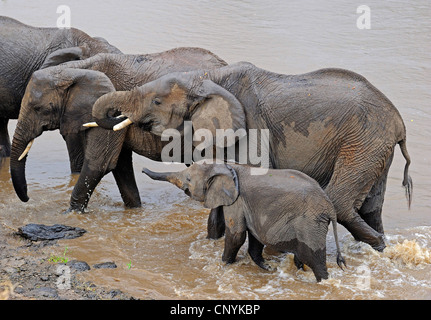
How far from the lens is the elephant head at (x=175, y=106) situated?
7559 millimetres

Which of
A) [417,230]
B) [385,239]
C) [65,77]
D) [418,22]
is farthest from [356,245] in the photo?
[418,22]

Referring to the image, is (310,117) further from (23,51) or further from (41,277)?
(23,51)

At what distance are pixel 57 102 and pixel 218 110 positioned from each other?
5.89ft

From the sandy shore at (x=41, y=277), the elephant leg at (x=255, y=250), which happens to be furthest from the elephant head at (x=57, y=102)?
the elephant leg at (x=255, y=250)

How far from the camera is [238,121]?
24.7 feet

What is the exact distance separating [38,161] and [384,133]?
4.96 metres

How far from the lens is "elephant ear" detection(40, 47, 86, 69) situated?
31.3 ft

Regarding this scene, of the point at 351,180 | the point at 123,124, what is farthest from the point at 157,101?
the point at 351,180

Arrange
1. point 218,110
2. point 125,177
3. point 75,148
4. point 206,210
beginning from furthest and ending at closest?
point 75,148, point 206,210, point 125,177, point 218,110

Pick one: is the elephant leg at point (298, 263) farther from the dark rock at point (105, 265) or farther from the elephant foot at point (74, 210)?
the elephant foot at point (74, 210)

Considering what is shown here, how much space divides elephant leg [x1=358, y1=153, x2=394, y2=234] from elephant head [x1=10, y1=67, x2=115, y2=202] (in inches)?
107

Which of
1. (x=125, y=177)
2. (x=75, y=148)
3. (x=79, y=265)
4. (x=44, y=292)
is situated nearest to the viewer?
(x=44, y=292)

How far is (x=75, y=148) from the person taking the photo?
954 cm

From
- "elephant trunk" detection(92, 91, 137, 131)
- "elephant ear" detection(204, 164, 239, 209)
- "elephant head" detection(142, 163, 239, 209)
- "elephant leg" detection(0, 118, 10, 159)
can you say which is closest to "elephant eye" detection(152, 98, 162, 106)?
"elephant trunk" detection(92, 91, 137, 131)
